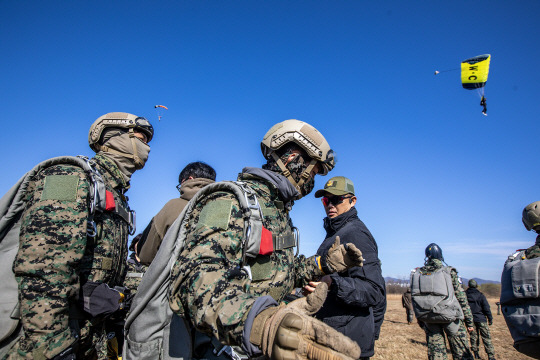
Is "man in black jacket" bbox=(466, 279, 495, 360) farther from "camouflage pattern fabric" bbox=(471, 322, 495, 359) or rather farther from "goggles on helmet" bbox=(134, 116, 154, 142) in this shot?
"goggles on helmet" bbox=(134, 116, 154, 142)

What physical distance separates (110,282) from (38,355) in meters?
1.09

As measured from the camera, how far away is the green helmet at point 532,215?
548 cm

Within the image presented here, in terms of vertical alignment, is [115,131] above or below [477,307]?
above

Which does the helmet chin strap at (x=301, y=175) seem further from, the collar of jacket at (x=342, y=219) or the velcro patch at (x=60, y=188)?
the collar of jacket at (x=342, y=219)

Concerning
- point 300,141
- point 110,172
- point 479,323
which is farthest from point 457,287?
point 110,172

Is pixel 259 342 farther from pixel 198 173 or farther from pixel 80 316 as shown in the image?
pixel 198 173

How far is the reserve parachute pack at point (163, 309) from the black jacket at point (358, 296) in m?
1.89

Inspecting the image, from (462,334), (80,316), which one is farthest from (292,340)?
(462,334)

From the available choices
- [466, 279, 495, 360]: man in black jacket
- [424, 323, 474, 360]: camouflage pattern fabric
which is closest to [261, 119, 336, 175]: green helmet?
[424, 323, 474, 360]: camouflage pattern fabric

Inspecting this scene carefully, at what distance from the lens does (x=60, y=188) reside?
2.71 metres

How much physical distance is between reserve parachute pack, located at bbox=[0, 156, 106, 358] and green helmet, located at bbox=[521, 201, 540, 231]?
258 inches

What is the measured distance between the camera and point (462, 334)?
835cm

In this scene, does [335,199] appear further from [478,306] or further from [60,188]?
[478,306]

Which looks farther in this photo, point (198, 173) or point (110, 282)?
Result: point (198, 173)
